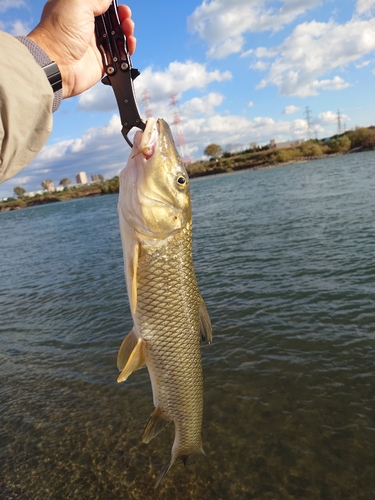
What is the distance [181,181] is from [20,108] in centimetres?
146

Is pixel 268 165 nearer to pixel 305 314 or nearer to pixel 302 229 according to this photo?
pixel 302 229

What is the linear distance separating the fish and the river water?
212 centimetres

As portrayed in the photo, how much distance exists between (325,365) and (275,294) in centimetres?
346

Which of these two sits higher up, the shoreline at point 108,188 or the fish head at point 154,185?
the fish head at point 154,185

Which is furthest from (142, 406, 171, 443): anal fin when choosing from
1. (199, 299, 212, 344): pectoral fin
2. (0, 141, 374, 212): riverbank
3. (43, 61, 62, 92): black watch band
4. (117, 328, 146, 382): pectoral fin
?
(0, 141, 374, 212): riverbank

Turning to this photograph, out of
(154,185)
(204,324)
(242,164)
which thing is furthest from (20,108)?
(242,164)

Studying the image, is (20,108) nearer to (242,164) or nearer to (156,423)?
(156,423)

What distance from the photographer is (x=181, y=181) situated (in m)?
3.04

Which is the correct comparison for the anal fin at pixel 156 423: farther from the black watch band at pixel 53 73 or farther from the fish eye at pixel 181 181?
the black watch band at pixel 53 73

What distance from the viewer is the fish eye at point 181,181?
302 centimetres

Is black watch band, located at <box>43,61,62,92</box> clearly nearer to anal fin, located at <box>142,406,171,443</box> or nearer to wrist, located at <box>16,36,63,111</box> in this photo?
wrist, located at <box>16,36,63,111</box>

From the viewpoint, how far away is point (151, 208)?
2.99m

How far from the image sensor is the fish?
2.93 m

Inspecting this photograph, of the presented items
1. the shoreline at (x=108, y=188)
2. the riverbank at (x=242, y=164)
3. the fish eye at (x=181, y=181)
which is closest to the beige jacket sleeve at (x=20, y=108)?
the fish eye at (x=181, y=181)
